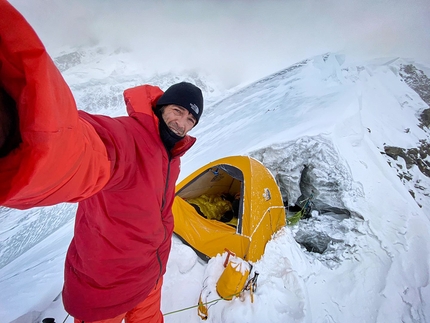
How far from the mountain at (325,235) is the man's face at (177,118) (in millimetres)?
1822

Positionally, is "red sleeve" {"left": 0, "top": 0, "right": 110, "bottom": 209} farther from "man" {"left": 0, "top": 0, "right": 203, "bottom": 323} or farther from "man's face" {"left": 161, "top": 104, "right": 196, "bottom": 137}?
"man's face" {"left": 161, "top": 104, "right": 196, "bottom": 137}

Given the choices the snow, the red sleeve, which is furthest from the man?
the snow

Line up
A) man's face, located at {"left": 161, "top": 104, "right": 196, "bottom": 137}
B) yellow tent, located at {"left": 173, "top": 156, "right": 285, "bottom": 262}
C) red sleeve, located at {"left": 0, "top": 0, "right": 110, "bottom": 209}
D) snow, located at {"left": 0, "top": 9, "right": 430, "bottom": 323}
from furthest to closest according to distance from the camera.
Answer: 1. yellow tent, located at {"left": 173, "top": 156, "right": 285, "bottom": 262}
2. snow, located at {"left": 0, "top": 9, "right": 430, "bottom": 323}
3. man's face, located at {"left": 161, "top": 104, "right": 196, "bottom": 137}
4. red sleeve, located at {"left": 0, "top": 0, "right": 110, "bottom": 209}

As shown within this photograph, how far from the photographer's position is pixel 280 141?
5.11 meters

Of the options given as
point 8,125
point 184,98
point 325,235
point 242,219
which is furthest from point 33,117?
point 325,235

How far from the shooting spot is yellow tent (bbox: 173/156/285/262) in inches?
107

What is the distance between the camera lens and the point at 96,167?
23.6 inches

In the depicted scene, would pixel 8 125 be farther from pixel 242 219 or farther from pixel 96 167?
pixel 242 219

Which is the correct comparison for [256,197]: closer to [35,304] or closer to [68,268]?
[68,268]

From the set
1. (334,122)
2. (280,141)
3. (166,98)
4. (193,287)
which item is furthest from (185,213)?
(334,122)

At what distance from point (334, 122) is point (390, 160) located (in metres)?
1.81

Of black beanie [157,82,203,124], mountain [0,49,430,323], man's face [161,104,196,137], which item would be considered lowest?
mountain [0,49,430,323]

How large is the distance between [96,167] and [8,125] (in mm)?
264

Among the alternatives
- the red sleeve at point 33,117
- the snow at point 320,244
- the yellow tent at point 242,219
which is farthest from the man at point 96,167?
the yellow tent at point 242,219
